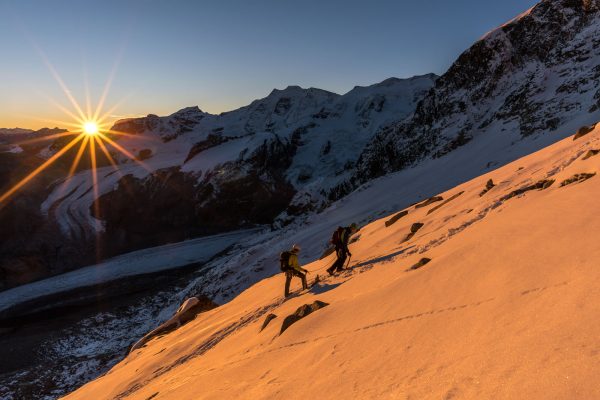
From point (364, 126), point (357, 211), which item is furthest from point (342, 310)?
point (364, 126)

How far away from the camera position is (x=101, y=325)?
118 feet

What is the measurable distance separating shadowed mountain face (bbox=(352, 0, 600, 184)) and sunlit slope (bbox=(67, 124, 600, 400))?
30.6m

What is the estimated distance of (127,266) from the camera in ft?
193

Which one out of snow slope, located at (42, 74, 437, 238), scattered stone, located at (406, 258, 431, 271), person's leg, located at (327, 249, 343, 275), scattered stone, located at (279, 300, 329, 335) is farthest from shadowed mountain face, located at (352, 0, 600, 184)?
scattered stone, located at (279, 300, 329, 335)

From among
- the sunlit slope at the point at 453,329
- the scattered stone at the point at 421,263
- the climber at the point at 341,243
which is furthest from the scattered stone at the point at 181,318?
the scattered stone at the point at 421,263

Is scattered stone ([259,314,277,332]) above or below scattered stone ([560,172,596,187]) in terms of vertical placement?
below

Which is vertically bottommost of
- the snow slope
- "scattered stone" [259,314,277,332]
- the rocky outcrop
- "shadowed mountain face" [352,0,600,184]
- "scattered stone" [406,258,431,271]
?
"scattered stone" [259,314,277,332]

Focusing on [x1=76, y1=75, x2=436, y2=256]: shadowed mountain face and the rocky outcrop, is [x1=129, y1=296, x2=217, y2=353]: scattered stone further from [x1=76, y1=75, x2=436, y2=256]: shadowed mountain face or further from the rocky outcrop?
the rocky outcrop

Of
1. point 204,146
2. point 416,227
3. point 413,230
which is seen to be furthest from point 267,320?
point 204,146

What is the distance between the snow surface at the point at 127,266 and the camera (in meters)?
52.3

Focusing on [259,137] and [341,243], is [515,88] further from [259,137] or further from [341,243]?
[259,137]

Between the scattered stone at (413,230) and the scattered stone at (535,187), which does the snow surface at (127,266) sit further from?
the scattered stone at (535,187)

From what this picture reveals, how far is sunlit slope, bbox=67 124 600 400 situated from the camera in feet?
12.2

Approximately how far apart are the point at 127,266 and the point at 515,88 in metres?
54.4
